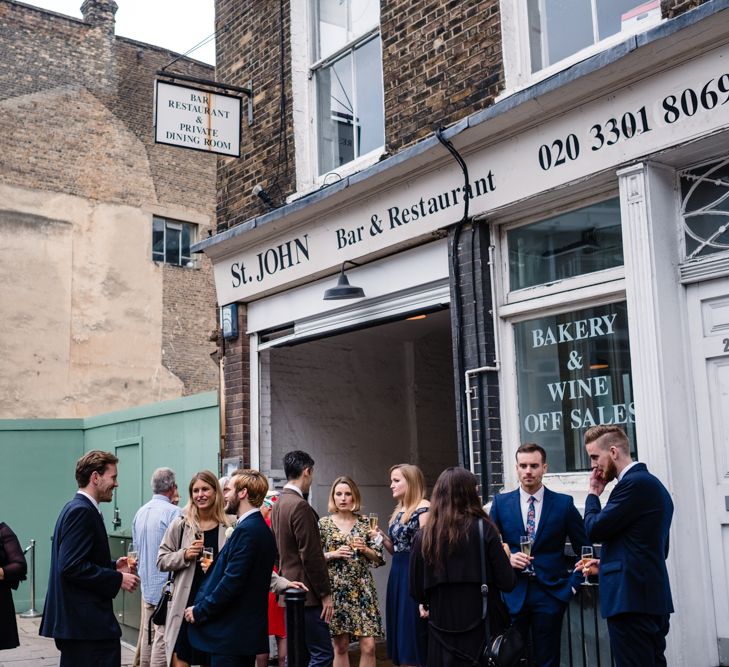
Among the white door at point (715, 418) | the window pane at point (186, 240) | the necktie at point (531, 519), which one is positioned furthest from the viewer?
the window pane at point (186, 240)

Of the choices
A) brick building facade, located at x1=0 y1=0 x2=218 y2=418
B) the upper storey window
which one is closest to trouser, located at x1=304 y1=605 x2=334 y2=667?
the upper storey window

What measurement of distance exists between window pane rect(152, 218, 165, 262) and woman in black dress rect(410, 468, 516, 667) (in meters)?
18.4

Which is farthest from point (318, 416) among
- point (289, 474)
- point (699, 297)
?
point (699, 297)

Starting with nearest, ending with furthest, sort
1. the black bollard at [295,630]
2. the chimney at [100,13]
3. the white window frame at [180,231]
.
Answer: the black bollard at [295,630] < the chimney at [100,13] < the white window frame at [180,231]

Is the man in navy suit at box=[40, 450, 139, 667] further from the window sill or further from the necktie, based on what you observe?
the window sill

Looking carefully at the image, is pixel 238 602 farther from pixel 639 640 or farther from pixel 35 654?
pixel 35 654

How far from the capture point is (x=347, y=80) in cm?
979

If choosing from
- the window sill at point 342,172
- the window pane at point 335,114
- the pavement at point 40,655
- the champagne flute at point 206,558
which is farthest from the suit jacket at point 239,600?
the window pane at point 335,114

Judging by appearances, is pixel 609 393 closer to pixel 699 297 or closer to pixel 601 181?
pixel 699 297

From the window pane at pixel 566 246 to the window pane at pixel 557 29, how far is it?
1279mm

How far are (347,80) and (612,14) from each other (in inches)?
132

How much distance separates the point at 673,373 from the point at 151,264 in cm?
1769

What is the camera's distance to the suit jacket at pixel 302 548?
278 inches

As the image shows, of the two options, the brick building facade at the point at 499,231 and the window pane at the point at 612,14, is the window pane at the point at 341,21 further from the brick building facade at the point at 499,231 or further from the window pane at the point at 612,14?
the window pane at the point at 612,14
